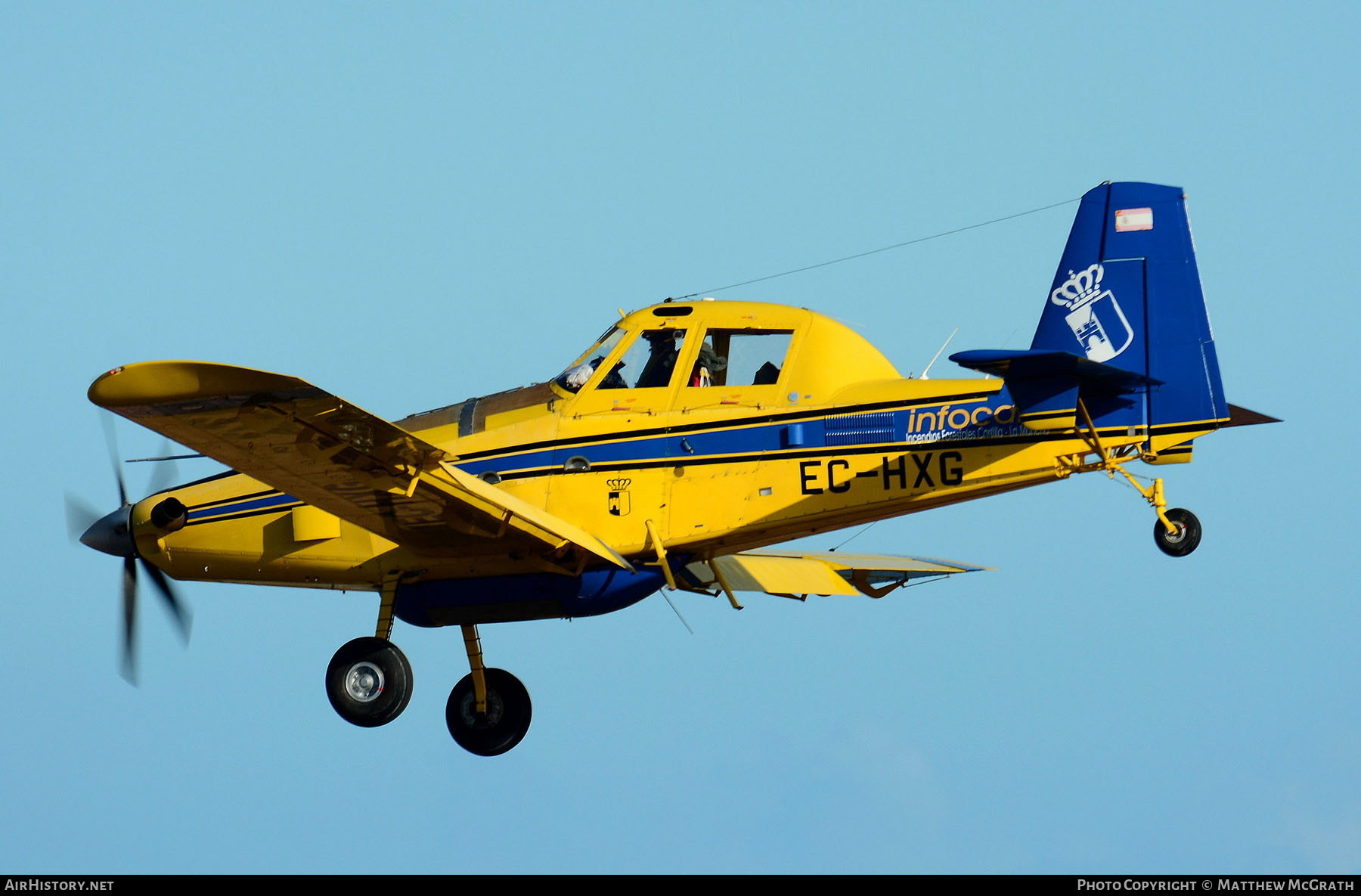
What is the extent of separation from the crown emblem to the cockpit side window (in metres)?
2.68

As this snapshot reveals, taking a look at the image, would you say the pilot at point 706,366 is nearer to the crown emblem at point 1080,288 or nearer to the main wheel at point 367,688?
the crown emblem at point 1080,288

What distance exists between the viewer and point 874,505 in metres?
17.7

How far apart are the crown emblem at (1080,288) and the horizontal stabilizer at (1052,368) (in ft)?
2.39

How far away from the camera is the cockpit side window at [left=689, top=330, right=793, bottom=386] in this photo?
59.4ft

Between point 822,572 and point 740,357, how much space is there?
4.76 m

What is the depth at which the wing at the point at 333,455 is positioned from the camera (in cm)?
1424

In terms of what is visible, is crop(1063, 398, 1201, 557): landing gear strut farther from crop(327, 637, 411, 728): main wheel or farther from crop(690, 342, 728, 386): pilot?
crop(327, 637, 411, 728): main wheel

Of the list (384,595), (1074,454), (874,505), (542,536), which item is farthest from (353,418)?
(1074,454)

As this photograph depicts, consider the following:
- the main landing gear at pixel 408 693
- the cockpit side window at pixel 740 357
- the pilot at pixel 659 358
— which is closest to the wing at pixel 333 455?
the main landing gear at pixel 408 693

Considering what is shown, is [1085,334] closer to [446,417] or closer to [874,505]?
[874,505]

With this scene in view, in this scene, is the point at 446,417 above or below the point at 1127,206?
below
